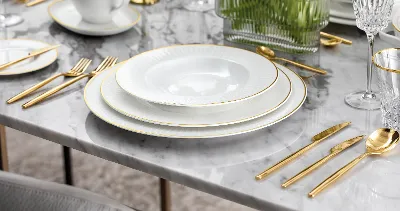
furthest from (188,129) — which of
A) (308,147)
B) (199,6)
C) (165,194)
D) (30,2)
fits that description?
(165,194)

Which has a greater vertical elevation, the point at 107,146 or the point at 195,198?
the point at 107,146

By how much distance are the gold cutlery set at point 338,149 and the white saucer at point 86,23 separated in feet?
1.82

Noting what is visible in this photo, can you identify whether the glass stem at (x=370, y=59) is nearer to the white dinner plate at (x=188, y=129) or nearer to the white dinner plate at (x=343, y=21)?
the white dinner plate at (x=188, y=129)

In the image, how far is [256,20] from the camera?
4.20ft

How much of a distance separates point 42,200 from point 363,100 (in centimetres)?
53

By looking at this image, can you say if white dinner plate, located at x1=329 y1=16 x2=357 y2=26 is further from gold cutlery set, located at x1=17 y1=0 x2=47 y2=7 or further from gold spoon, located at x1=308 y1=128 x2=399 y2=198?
gold cutlery set, located at x1=17 y1=0 x2=47 y2=7

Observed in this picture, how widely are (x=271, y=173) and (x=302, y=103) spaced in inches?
6.7

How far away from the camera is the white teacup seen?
1357 mm

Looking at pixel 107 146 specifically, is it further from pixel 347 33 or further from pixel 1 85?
pixel 347 33

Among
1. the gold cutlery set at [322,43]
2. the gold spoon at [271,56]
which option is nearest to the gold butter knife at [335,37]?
the gold cutlery set at [322,43]

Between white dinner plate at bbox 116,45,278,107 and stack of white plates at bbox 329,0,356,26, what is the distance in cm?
33

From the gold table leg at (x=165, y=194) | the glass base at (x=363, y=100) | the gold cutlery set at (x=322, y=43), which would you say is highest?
the gold cutlery set at (x=322, y=43)

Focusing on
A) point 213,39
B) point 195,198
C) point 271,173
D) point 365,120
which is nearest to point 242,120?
point 271,173

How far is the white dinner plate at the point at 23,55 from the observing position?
1186 mm
